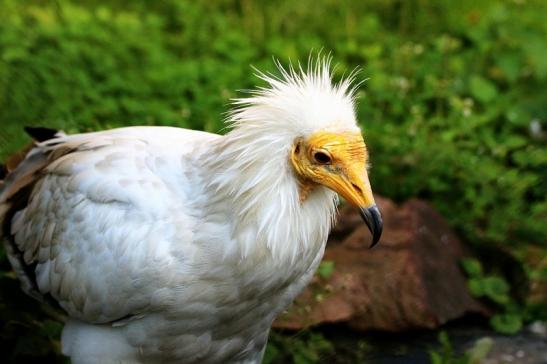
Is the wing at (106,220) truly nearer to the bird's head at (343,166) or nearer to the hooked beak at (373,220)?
the bird's head at (343,166)

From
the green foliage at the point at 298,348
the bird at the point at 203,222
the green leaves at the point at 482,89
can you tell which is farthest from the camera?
the green leaves at the point at 482,89

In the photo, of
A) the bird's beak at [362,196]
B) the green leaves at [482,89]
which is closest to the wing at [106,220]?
Result: the bird's beak at [362,196]

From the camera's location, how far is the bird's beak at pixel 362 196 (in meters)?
3.54

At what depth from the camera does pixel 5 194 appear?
15.2ft

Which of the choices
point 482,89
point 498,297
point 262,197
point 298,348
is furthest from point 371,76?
point 262,197

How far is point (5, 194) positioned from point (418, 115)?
324 centimetres

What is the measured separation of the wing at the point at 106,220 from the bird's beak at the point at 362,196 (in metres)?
0.65

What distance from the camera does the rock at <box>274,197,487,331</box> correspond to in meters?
5.20

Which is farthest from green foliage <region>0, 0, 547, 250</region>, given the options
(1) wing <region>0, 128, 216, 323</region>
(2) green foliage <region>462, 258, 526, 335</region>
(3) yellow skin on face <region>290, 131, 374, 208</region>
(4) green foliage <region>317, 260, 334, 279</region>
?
(3) yellow skin on face <region>290, 131, 374, 208</region>

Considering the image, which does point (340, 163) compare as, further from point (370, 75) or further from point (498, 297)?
point (370, 75)

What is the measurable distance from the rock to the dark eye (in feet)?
5.11

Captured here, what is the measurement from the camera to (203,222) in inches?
150

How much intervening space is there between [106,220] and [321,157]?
94cm

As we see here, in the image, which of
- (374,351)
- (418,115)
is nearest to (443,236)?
(374,351)
